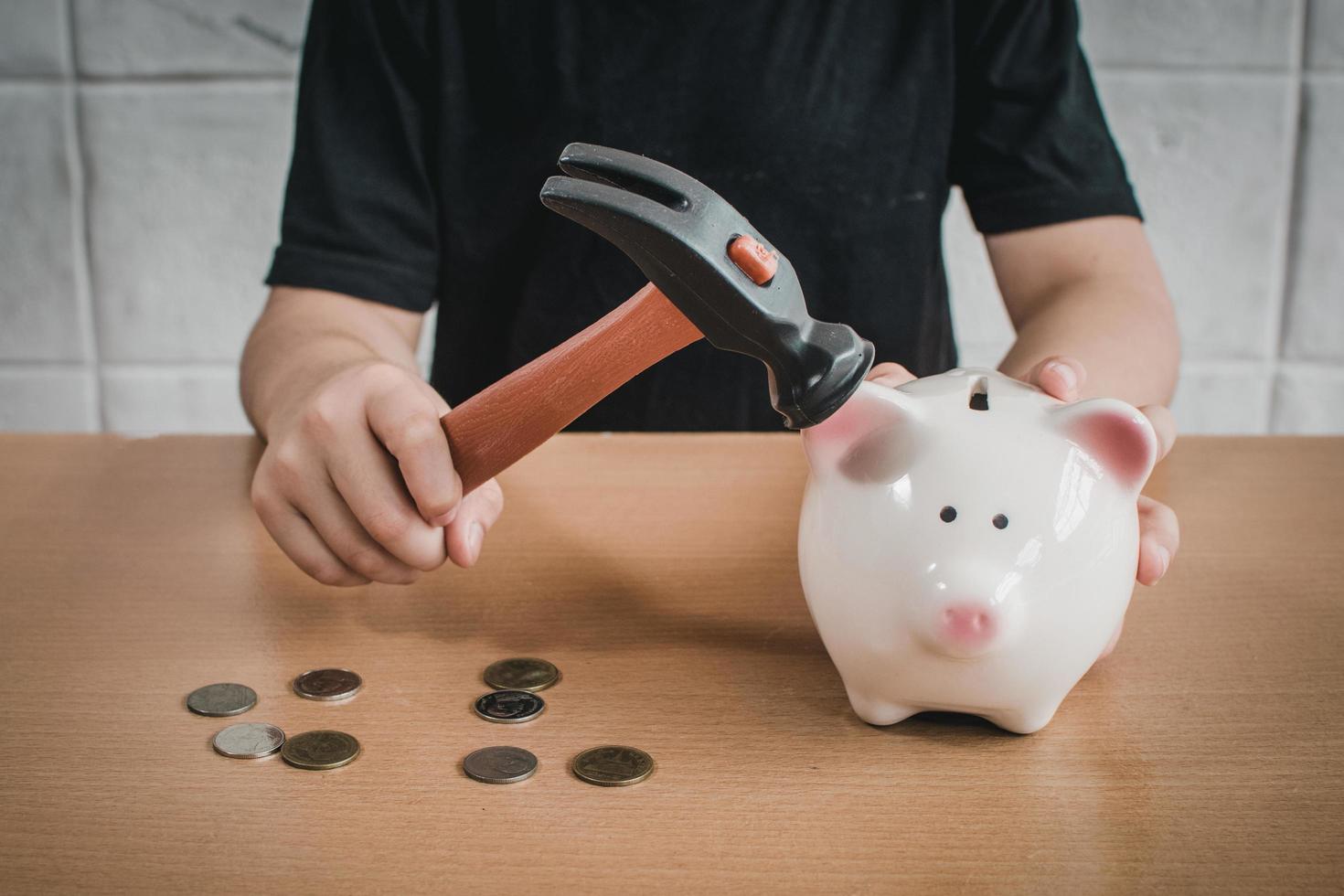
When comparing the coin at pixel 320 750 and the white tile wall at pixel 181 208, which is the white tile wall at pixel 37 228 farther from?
the coin at pixel 320 750

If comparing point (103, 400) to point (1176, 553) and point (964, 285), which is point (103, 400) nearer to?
point (964, 285)

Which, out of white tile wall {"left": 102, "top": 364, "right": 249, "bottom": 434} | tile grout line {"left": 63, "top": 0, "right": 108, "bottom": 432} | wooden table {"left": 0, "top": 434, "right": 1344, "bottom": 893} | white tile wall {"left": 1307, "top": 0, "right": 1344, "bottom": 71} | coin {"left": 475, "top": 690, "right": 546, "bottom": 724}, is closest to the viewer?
wooden table {"left": 0, "top": 434, "right": 1344, "bottom": 893}

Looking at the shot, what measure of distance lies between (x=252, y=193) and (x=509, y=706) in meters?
1.64

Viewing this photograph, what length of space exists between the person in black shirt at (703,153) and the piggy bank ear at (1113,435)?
0.52m

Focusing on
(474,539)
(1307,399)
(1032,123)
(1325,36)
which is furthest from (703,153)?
(1307,399)

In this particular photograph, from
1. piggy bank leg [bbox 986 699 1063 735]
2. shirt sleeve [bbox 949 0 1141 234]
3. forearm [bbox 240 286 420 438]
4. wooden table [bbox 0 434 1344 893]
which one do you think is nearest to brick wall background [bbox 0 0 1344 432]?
shirt sleeve [bbox 949 0 1141 234]

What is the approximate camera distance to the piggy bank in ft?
1.51

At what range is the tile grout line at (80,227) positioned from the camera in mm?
1881

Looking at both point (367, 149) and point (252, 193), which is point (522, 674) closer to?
point (367, 149)

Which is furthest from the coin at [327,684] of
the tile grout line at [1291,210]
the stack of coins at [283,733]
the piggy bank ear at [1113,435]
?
the tile grout line at [1291,210]

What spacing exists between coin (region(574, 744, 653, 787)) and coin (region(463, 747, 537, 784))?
0.02 meters

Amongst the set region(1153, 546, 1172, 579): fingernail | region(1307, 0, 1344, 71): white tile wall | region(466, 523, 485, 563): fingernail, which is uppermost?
region(1307, 0, 1344, 71): white tile wall

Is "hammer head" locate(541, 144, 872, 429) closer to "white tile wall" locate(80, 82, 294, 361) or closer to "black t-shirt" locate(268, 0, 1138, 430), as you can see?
"black t-shirt" locate(268, 0, 1138, 430)

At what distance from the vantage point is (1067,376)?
54 centimetres
